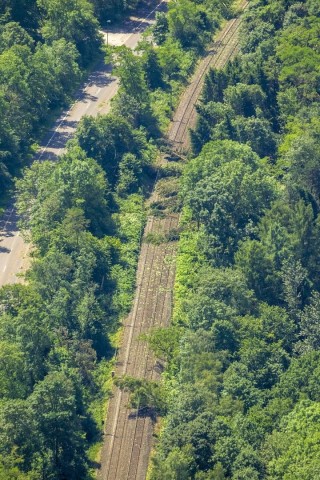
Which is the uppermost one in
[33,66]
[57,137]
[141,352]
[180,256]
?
[33,66]

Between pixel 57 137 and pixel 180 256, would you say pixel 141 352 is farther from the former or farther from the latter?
pixel 57 137

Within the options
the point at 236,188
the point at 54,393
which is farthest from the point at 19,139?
the point at 54,393

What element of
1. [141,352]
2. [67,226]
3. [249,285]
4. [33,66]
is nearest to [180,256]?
[249,285]

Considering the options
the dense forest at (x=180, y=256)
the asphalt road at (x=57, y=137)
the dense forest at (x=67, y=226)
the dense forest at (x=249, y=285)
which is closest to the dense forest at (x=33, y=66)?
the dense forest at (x=67, y=226)

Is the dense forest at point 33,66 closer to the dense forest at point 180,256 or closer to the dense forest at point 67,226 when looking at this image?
the dense forest at point 67,226

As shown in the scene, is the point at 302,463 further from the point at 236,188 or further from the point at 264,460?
the point at 236,188

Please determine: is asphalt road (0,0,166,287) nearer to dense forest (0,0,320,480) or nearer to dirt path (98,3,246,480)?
dense forest (0,0,320,480)
